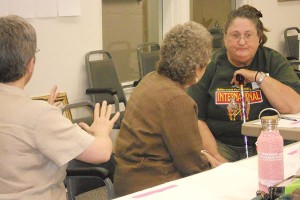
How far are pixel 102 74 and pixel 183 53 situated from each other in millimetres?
2135

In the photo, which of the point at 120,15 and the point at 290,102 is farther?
the point at 120,15

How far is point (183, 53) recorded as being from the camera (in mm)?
2338

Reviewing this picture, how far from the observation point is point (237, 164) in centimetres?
200

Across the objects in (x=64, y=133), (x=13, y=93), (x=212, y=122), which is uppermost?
(x=13, y=93)

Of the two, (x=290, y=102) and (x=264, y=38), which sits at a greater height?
(x=264, y=38)

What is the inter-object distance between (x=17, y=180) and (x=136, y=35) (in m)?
3.41

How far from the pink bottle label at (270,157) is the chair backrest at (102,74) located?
9.30 ft

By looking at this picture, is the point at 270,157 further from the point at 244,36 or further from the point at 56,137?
the point at 244,36

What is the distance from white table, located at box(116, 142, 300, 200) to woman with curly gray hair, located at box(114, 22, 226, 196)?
26 cm

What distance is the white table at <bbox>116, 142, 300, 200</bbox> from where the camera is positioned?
1.66 metres

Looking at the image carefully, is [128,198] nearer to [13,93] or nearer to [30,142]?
[30,142]

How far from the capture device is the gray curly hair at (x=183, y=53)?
231 centimetres

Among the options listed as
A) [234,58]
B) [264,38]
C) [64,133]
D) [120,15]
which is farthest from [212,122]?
[120,15]

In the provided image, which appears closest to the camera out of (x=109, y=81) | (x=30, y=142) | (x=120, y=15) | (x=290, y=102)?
(x=30, y=142)
